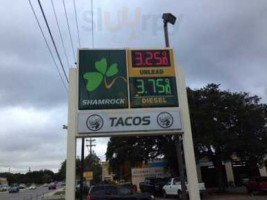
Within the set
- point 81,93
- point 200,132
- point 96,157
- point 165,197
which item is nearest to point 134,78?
point 81,93

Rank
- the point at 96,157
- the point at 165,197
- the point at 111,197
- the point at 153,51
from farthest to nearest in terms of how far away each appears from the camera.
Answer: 1. the point at 96,157
2. the point at 165,197
3. the point at 111,197
4. the point at 153,51

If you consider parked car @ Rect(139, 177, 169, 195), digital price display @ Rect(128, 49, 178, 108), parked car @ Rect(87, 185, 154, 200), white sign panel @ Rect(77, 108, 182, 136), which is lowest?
parked car @ Rect(87, 185, 154, 200)

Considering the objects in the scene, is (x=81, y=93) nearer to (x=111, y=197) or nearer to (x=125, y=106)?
(x=125, y=106)

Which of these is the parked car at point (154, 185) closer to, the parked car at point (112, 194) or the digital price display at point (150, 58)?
the parked car at point (112, 194)

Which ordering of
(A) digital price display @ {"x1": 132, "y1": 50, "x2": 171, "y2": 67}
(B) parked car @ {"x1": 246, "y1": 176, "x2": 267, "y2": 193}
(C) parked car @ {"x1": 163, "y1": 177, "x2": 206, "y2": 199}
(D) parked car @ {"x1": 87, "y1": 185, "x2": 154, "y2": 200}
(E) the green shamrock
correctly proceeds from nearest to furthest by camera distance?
(E) the green shamrock < (A) digital price display @ {"x1": 132, "y1": 50, "x2": 171, "y2": 67} < (D) parked car @ {"x1": 87, "y1": 185, "x2": 154, "y2": 200} < (C) parked car @ {"x1": 163, "y1": 177, "x2": 206, "y2": 199} < (B) parked car @ {"x1": 246, "y1": 176, "x2": 267, "y2": 193}

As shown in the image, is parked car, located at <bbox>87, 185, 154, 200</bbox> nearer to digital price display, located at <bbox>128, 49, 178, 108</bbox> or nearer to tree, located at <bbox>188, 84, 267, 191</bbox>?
digital price display, located at <bbox>128, 49, 178, 108</bbox>

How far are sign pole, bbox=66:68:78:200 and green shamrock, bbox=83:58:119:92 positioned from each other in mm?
559

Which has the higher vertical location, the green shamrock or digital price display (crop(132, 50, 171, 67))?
digital price display (crop(132, 50, 171, 67))

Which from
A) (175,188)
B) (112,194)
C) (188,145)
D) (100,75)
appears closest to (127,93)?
(100,75)

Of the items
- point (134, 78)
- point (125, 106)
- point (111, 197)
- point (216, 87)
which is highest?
point (216, 87)

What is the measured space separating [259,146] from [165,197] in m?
9.76

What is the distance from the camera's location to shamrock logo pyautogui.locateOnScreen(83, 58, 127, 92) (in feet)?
50.9

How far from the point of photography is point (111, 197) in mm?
20703

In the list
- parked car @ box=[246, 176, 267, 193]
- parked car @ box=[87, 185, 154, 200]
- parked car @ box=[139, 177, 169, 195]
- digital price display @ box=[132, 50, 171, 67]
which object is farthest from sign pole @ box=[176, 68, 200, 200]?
parked car @ box=[139, 177, 169, 195]
